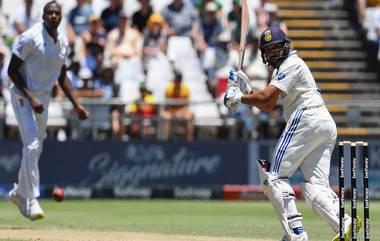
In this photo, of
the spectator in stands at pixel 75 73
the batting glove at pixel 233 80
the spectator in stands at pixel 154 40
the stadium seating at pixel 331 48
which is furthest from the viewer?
the stadium seating at pixel 331 48

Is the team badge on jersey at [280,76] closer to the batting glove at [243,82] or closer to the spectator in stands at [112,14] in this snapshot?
the batting glove at [243,82]

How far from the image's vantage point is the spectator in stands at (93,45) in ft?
58.5

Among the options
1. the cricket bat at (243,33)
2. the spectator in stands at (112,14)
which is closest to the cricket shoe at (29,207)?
the cricket bat at (243,33)

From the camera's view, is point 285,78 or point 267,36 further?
point 267,36

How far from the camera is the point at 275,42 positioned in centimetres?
866

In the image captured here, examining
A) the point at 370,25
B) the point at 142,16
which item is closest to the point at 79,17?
the point at 142,16

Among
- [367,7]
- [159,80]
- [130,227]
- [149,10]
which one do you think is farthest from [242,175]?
[130,227]

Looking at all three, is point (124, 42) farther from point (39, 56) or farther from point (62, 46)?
point (39, 56)

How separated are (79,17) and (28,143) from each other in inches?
321

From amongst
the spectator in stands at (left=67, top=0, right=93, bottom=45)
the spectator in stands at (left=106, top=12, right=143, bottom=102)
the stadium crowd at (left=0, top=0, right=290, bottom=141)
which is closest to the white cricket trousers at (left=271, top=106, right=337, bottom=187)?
the stadium crowd at (left=0, top=0, right=290, bottom=141)

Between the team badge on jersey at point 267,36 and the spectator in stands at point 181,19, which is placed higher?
the team badge on jersey at point 267,36

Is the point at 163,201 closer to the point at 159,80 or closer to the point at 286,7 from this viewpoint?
the point at 159,80

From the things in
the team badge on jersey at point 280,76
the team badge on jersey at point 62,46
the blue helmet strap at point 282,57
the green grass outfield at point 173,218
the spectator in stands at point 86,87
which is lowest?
the green grass outfield at point 173,218

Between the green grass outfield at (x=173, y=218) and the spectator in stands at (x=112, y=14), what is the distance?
3.51 metres
